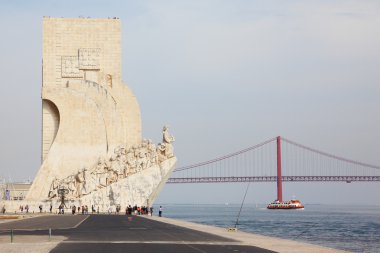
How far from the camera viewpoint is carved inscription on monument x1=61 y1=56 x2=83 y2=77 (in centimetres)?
4116

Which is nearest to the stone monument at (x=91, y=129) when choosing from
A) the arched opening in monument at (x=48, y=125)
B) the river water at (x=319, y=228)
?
the arched opening in monument at (x=48, y=125)

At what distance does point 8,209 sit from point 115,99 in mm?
7888

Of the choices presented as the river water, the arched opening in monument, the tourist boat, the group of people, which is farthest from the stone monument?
the tourist boat

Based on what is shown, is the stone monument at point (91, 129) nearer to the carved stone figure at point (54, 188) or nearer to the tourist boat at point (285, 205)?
the carved stone figure at point (54, 188)

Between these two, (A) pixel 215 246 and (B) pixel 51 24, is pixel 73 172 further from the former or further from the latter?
(A) pixel 215 246

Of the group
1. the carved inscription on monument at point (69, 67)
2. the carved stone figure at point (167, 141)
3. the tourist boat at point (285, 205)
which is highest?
the carved inscription on monument at point (69, 67)

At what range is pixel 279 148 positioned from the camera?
68.0 m

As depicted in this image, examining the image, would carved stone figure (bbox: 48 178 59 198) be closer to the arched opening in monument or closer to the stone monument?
the stone monument

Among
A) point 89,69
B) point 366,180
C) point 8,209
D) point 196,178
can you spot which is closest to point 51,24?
point 89,69

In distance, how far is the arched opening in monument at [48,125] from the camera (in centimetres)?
4109

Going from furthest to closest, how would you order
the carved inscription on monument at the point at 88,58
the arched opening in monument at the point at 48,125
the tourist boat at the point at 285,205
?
the tourist boat at the point at 285,205 → the carved inscription on monument at the point at 88,58 → the arched opening in monument at the point at 48,125

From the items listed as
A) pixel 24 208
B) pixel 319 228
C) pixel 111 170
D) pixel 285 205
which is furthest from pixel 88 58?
pixel 285 205

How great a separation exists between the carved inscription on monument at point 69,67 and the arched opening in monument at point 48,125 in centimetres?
192

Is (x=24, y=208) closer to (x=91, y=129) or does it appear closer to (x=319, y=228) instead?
(x=91, y=129)
